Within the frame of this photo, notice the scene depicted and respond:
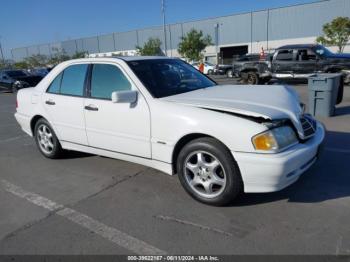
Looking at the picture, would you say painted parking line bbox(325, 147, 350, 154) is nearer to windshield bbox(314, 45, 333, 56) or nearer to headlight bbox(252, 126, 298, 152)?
headlight bbox(252, 126, 298, 152)

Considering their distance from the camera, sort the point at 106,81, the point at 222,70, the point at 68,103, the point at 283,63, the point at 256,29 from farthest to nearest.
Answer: the point at 256,29
the point at 222,70
the point at 283,63
the point at 68,103
the point at 106,81

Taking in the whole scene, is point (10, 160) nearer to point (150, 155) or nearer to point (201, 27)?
point (150, 155)

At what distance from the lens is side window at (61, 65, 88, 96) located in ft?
14.7

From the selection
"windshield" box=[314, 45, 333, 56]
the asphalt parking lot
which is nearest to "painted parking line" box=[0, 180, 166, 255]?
the asphalt parking lot

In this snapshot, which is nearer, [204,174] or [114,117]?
[204,174]

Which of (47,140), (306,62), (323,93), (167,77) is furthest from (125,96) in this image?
(306,62)

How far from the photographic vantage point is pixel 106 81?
418cm

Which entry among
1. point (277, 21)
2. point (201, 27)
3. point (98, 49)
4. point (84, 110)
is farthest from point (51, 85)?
point (98, 49)

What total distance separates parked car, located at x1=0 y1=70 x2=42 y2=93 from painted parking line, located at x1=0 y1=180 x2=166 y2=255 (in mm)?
18330

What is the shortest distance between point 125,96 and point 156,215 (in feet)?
4.47

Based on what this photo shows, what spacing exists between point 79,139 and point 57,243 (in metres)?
1.95

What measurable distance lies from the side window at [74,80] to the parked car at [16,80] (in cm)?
1754

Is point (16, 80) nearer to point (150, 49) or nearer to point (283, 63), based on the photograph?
point (283, 63)

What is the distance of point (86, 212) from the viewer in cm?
345
